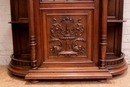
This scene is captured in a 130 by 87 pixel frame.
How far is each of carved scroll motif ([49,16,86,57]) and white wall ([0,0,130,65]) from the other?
764mm

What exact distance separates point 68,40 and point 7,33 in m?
0.92

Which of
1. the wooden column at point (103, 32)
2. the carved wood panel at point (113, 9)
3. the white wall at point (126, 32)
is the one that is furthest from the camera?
the white wall at point (126, 32)

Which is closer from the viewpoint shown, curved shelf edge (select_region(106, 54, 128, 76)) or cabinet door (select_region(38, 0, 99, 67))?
cabinet door (select_region(38, 0, 99, 67))

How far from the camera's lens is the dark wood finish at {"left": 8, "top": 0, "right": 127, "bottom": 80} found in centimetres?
164

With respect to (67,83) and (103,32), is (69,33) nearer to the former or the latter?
(103,32)

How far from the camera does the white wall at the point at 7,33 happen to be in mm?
2170

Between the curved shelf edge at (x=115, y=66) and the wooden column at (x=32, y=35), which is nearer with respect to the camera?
the wooden column at (x=32, y=35)

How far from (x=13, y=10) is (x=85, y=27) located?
818 mm

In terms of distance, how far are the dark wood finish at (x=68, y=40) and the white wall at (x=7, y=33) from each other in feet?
1.83

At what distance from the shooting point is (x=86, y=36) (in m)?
1.70

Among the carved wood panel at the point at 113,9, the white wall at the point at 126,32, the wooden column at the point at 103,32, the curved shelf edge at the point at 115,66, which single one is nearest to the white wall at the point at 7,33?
the white wall at the point at 126,32

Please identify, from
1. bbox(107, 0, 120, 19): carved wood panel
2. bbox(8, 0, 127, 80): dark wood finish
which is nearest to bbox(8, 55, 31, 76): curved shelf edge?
bbox(8, 0, 127, 80): dark wood finish

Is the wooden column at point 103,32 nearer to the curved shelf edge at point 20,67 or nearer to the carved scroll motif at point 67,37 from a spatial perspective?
the carved scroll motif at point 67,37

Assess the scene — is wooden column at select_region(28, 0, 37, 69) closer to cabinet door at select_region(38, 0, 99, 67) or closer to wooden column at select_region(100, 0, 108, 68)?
cabinet door at select_region(38, 0, 99, 67)
